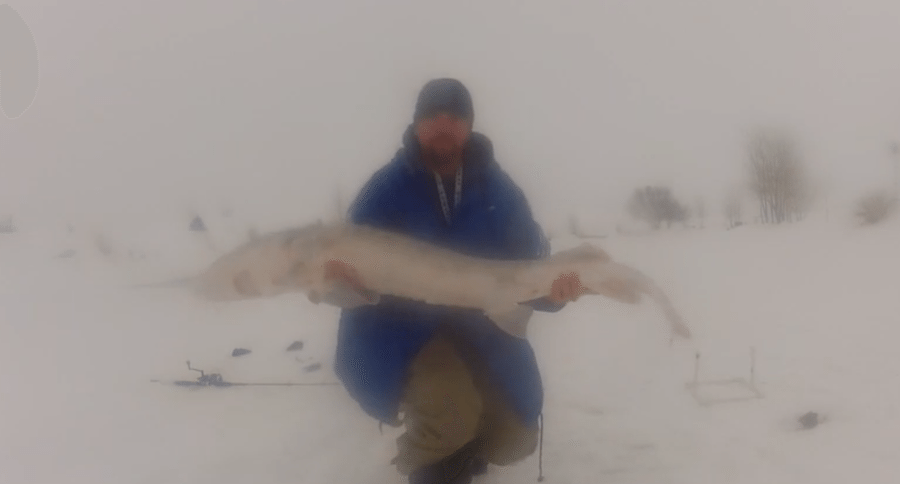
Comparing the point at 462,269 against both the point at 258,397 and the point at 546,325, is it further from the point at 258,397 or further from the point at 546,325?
the point at 546,325

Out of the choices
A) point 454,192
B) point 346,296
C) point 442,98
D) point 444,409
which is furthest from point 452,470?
point 442,98

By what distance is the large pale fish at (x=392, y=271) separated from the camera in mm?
1658

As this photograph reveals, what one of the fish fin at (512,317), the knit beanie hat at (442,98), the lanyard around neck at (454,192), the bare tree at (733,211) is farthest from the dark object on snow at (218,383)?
the bare tree at (733,211)

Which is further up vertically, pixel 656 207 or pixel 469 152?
pixel 469 152

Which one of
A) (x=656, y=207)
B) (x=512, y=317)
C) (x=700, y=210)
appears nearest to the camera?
(x=512, y=317)

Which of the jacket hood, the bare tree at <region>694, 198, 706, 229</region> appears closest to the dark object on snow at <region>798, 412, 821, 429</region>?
the jacket hood

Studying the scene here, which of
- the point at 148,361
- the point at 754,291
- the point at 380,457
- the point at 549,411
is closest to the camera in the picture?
the point at 380,457

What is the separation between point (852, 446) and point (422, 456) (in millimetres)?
1784

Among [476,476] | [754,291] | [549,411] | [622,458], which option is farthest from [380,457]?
[754,291]

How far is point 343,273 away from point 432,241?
33 centimetres

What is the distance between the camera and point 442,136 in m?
1.62

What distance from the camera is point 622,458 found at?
1.99m

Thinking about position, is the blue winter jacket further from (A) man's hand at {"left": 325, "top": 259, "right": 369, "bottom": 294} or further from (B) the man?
(A) man's hand at {"left": 325, "top": 259, "right": 369, "bottom": 294}

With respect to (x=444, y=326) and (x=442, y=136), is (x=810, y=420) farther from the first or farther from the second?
(x=442, y=136)
